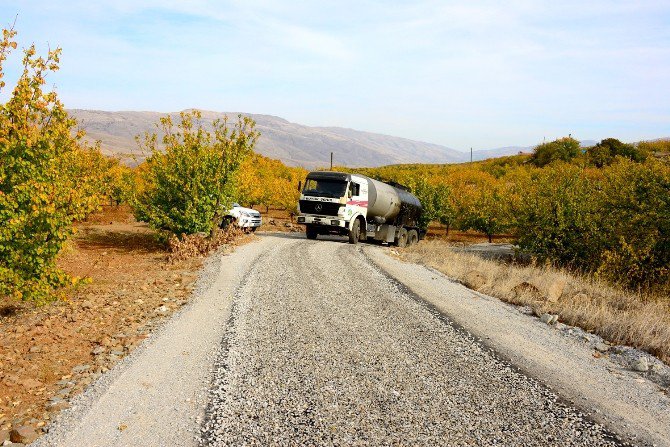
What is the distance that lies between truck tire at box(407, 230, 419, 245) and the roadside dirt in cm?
1730

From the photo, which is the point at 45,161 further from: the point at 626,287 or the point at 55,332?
the point at 626,287

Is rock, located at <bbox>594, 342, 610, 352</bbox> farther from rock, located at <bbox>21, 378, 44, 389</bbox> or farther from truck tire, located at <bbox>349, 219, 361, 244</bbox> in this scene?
truck tire, located at <bbox>349, 219, 361, 244</bbox>

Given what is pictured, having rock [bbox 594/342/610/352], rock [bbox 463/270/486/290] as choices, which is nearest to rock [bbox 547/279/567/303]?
rock [bbox 463/270/486/290]

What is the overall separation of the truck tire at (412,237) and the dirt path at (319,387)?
64.2 feet

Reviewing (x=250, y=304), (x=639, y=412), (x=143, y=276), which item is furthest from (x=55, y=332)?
(x=639, y=412)

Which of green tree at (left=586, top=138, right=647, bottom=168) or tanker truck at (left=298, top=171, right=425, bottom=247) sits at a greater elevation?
green tree at (left=586, top=138, right=647, bottom=168)

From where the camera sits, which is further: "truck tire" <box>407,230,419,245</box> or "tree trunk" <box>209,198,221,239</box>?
"truck tire" <box>407,230,419,245</box>

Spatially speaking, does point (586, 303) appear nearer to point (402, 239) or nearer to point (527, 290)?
point (527, 290)

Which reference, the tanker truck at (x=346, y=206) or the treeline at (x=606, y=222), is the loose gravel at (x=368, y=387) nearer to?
the treeline at (x=606, y=222)

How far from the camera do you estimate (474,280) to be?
14734mm

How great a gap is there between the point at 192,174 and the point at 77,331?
11.3 meters

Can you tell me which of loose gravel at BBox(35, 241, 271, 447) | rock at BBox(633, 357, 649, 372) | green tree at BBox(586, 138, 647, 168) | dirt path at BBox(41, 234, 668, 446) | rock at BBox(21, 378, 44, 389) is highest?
green tree at BBox(586, 138, 647, 168)

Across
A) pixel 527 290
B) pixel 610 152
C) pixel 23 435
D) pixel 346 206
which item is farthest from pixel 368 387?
pixel 610 152

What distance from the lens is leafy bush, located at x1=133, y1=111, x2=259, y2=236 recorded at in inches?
734
